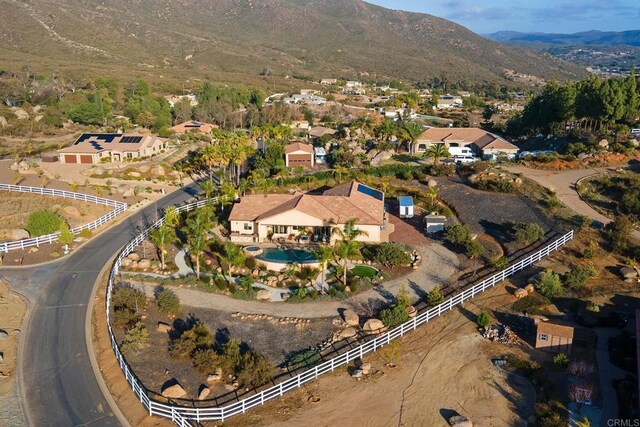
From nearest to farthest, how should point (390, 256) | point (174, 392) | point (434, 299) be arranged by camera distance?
1. point (174, 392)
2. point (434, 299)
3. point (390, 256)

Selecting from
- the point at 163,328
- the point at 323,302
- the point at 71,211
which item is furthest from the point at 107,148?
the point at 323,302

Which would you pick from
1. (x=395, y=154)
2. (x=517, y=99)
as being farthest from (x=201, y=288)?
(x=517, y=99)

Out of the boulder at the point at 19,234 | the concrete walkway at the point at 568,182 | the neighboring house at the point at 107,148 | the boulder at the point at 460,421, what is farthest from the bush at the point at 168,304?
the neighboring house at the point at 107,148

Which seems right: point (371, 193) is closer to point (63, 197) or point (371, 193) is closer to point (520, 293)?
point (520, 293)

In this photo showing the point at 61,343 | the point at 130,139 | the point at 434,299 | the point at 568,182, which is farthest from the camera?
the point at 130,139

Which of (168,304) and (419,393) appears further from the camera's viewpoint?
(168,304)

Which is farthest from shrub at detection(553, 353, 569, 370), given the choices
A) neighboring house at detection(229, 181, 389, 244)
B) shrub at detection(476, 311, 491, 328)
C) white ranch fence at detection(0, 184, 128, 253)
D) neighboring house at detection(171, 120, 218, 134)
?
neighboring house at detection(171, 120, 218, 134)

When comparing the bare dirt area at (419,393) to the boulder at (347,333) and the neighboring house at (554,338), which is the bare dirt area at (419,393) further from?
the boulder at (347,333)
